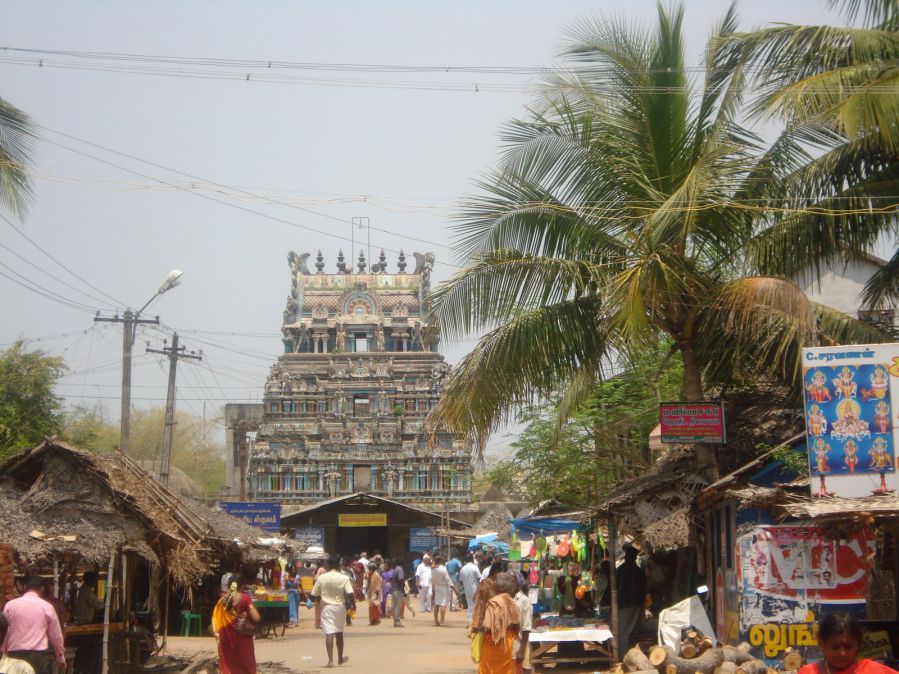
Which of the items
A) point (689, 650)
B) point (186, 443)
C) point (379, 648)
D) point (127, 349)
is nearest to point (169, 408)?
point (127, 349)

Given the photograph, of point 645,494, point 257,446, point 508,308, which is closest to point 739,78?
point 508,308

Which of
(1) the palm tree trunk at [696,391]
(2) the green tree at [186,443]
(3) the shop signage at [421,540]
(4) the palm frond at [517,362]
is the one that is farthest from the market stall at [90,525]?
(2) the green tree at [186,443]

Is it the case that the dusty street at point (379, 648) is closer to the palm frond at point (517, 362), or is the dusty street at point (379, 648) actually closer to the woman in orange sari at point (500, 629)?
the palm frond at point (517, 362)

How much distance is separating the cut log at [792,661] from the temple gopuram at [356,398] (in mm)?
42044

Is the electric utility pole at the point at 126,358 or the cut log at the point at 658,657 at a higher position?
the electric utility pole at the point at 126,358

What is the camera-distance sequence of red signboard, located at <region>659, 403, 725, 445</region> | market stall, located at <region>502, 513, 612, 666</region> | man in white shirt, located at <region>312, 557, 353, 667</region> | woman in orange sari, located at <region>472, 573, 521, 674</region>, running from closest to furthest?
woman in orange sari, located at <region>472, 573, 521, 674</region>, red signboard, located at <region>659, 403, 725, 445</region>, market stall, located at <region>502, 513, 612, 666</region>, man in white shirt, located at <region>312, 557, 353, 667</region>

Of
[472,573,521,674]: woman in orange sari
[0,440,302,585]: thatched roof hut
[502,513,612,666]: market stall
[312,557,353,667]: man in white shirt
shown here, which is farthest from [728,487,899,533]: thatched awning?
[312,557,353,667]: man in white shirt

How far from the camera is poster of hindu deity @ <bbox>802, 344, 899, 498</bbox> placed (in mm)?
10258

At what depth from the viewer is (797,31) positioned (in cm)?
1307

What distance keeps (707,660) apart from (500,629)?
7.38 ft

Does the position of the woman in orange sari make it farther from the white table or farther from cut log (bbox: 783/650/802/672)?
the white table

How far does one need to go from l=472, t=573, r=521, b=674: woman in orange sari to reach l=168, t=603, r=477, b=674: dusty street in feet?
17.5

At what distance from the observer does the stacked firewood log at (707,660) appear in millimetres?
10492

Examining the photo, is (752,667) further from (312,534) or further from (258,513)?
(312,534)
